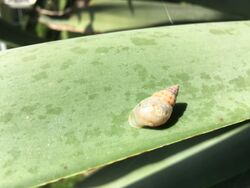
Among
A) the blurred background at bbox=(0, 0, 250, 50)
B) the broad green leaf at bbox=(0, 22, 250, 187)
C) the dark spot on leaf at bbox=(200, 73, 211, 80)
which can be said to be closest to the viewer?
the broad green leaf at bbox=(0, 22, 250, 187)

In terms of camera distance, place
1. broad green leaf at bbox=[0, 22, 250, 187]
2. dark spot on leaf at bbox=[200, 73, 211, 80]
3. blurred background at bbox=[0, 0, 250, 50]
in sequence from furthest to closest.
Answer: blurred background at bbox=[0, 0, 250, 50], dark spot on leaf at bbox=[200, 73, 211, 80], broad green leaf at bbox=[0, 22, 250, 187]

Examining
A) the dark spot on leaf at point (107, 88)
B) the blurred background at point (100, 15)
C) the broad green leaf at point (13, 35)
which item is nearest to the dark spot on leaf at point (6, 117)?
the dark spot on leaf at point (107, 88)

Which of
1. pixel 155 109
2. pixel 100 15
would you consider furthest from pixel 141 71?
pixel 100 15

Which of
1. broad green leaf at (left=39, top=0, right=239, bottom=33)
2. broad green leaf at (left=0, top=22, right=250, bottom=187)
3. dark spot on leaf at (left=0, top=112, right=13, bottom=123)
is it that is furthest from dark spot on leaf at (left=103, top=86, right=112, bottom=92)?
broad green leaf at (left=39, top=0, right=239, bottom=33)

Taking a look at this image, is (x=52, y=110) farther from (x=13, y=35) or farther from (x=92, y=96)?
(x=13, y=35)

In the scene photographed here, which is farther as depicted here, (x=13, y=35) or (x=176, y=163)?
(x=13, y=35)

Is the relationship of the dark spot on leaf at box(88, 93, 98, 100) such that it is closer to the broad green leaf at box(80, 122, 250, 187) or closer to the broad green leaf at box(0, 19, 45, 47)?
the broad green leaf at box(80, 122, 250, 187)

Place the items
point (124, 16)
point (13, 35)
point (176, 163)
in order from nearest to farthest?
1. point (176, 163)
2. point (13, 35)
3. point (124, 16)

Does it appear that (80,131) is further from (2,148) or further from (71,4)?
(71,4)

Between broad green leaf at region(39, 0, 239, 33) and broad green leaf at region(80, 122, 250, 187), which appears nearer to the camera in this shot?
broad green leaf at region(80, 122, 250, 187)
